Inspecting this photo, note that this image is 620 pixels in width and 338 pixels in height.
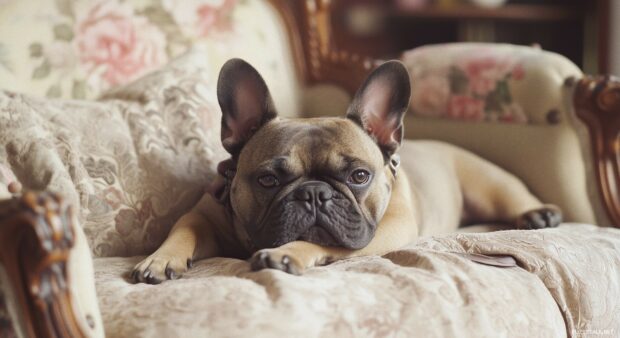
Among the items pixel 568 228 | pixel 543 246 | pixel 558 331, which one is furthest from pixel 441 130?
pixel 558 331

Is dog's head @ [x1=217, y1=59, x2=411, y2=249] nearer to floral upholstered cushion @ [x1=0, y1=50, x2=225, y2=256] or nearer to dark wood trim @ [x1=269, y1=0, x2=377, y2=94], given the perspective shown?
floral upholstered cushion @ [x1=0, y1=50, x2=225, y2=256]

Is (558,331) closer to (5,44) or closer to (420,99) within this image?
(420,99)

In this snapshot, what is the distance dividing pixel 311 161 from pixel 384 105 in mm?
233

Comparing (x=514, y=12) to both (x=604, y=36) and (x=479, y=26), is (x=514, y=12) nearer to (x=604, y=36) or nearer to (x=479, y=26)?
(x=479, y=26)

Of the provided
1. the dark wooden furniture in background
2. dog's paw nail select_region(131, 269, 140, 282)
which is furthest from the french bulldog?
the dark wooden furniture in background

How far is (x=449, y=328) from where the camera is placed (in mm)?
1093

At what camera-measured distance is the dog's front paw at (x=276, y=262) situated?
1162 mm

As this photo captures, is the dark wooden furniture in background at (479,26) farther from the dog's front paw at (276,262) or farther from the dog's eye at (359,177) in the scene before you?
the dog's front paw at (276,262)

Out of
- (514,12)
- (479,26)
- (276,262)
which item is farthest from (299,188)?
(479,26)

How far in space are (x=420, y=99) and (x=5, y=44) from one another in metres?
1.07

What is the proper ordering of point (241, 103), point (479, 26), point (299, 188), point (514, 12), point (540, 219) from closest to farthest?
point (299, 188), point (241, 103), point (540, 219), point (514, 12), point (479, 26)

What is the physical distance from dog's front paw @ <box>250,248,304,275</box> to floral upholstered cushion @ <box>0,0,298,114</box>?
80cm

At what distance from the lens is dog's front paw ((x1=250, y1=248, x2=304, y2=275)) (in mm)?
1162

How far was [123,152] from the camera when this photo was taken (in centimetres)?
151
